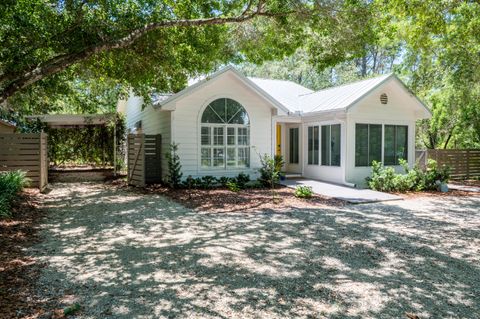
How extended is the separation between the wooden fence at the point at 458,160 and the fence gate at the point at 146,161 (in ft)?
37.7

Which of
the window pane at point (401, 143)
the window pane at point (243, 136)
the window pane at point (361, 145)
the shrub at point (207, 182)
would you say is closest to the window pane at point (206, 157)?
the shrub at point (207, 182)

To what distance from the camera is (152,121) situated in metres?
15.2

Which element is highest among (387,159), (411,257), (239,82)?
(239,82)

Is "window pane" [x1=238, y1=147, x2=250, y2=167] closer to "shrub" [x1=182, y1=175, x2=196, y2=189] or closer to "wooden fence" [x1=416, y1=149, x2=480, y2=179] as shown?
"shrub" [x1=182, y1=175, x2=196, y2=189]

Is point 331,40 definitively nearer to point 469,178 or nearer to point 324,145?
point 324,145

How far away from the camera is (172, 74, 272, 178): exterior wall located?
41.7 feet

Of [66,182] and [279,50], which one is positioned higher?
[279,50]

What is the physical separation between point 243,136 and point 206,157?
1.67 metres

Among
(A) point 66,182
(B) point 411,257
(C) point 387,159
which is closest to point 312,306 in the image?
(B) point 411,257

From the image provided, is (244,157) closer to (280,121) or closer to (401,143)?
(280,121)

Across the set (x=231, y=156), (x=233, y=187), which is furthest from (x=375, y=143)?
(x=233, y=187)

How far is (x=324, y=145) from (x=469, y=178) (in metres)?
7.87

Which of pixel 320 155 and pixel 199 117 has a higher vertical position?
pixel 199 117

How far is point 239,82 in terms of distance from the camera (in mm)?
13352
